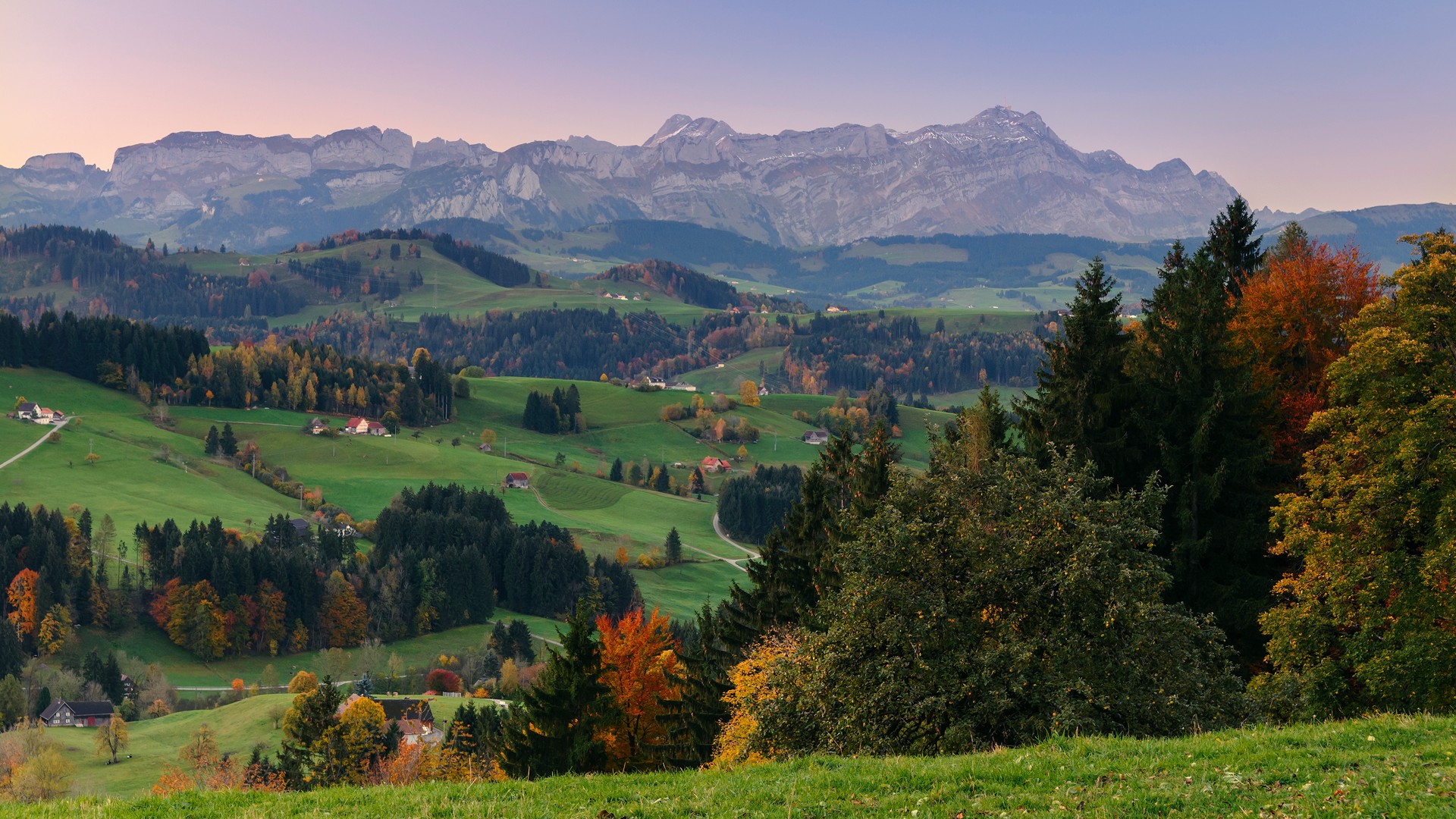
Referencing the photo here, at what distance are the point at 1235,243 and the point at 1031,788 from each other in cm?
5614

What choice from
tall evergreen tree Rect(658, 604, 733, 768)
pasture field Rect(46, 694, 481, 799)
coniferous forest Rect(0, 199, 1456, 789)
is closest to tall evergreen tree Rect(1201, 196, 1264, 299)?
coniferous forest Rect(0, 199, 1456, 789)

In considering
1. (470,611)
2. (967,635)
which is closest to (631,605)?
(470,611)

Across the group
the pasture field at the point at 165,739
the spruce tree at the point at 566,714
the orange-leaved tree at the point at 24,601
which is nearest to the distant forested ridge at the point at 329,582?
the orange-leaved tree at the point at 24,601

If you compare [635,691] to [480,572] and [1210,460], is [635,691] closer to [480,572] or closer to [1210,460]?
[1210,460]

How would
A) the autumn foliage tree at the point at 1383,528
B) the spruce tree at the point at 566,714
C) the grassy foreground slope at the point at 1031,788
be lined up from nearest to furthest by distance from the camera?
the grassy foreground slope at the point at 1031,788
the autumn foliage tree at the point at 1383,528
the spruce tree at the point at 566,714

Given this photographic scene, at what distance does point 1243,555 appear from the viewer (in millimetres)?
45281

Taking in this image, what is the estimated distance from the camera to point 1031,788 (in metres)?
18.8

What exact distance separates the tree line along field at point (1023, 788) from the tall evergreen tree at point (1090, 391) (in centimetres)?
2478

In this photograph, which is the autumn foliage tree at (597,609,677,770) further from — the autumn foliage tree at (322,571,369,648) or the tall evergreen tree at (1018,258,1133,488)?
the autumn foliage tree at (322,571,369,648)

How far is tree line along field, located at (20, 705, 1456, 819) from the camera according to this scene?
17.3 meters

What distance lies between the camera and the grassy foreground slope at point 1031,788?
17.3m

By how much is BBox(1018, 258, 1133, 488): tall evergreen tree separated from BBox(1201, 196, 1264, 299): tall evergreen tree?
18.0 m

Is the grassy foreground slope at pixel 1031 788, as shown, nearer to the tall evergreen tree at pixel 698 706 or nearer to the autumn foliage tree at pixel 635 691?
the tall evergreen tree at pixel 698 706

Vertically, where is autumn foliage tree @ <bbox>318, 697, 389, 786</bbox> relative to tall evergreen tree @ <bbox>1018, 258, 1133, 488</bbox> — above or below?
below
